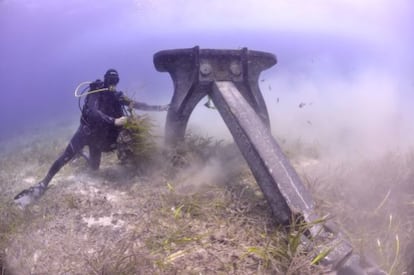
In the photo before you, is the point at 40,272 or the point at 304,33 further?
the point at 304,33

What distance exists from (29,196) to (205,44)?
275 ft

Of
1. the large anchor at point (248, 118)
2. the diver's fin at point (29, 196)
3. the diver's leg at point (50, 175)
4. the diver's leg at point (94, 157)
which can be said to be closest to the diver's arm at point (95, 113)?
the diver's leg at point (50, 175)

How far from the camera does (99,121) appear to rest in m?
5.93

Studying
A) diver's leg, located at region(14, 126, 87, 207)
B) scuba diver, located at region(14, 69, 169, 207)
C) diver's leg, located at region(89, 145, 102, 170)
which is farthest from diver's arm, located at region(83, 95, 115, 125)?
diver's leg, located at region(89, 145, 102, 170)

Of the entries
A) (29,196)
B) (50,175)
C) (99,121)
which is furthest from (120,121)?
(29,196)

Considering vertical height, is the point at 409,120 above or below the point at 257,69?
below

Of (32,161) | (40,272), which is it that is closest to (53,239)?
(40,272)

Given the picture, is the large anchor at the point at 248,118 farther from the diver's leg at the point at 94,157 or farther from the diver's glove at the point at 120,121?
the diver's leg at the point at 94,157

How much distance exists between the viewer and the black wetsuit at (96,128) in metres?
5.95

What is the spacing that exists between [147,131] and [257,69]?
2.66 meters

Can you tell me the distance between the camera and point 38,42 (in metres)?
86.5

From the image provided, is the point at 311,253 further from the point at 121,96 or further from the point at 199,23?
the point at 199,23

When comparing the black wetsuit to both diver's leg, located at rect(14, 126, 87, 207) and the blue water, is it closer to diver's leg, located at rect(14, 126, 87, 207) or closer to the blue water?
diver's leg, located at rect(14, 126, 87, 207)

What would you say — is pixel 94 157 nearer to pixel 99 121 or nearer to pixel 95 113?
pixel 99 121
